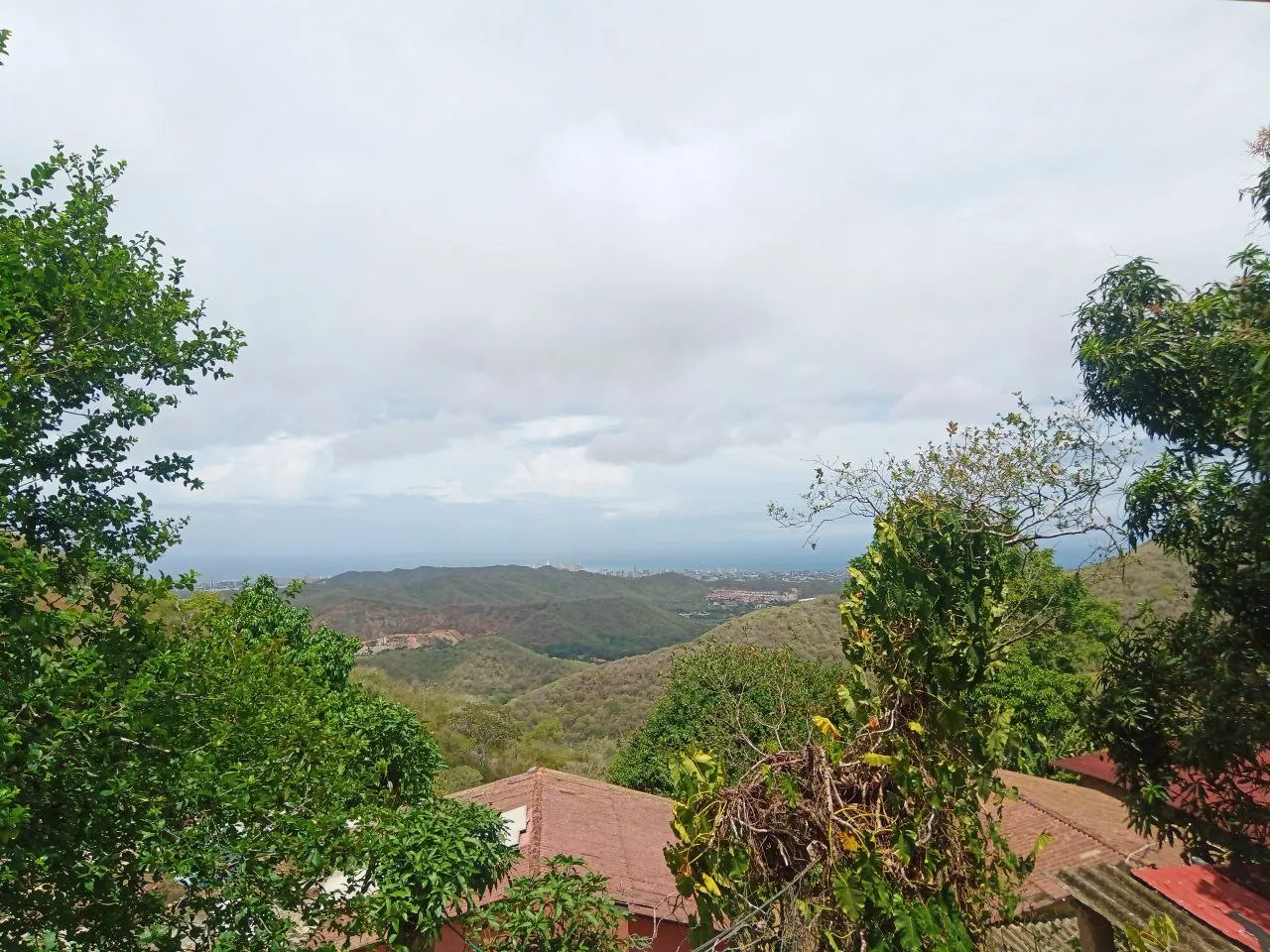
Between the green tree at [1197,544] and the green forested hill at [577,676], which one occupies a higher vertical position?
the green tree at [1197,544]

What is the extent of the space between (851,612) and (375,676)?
29.9 m

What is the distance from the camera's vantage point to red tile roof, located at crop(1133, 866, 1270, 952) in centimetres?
513

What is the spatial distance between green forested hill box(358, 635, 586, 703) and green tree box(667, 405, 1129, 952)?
5622 centimetres

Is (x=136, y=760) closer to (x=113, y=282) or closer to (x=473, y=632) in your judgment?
(x=113, y=282)

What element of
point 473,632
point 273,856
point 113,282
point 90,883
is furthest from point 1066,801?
point 473,632

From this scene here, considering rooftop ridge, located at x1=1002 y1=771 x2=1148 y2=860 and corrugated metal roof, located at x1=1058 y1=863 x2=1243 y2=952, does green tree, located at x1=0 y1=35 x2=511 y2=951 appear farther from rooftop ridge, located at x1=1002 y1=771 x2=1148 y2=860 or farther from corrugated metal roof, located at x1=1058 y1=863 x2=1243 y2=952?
rooftop ridge, located at x1=1002 y1=771 x2=1148 y2=860

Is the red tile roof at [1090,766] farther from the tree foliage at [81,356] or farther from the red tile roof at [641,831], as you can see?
the tree foliage at [81,356]

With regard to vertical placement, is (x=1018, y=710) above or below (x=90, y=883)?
below

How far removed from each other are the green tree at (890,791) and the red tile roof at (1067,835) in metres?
9.65

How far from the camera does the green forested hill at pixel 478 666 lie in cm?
6181

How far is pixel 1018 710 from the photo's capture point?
1873 centimetres

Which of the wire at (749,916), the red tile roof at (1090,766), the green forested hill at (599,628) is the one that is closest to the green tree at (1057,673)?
the red tile roof at (1090,766)

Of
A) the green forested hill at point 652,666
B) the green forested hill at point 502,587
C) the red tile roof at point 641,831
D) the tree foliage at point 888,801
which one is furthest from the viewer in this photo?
the green forested hill at point 502,587

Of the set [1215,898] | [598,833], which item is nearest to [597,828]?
[598,833]
